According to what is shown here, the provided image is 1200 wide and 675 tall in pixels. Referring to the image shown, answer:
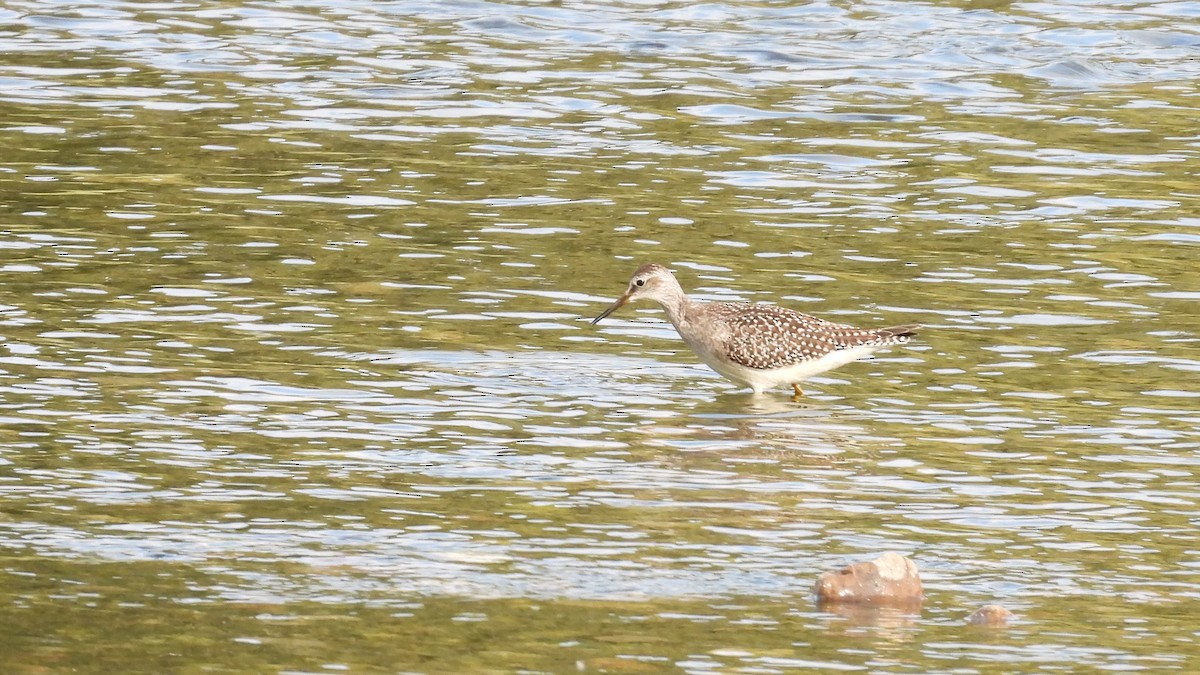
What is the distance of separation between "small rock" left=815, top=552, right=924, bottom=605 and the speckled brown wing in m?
4.85

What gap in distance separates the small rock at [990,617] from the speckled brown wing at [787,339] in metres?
5.14

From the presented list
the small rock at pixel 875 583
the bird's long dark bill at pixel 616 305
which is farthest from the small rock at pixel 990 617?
the bird's long dark bill at pixel 616 305

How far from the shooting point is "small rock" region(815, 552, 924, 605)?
9906 mm

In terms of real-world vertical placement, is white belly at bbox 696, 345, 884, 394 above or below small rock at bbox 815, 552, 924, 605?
below

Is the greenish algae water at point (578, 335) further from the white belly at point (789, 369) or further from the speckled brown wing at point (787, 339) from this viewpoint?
the speckled brown wing at point (787, 339)

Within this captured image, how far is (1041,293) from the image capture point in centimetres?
1706

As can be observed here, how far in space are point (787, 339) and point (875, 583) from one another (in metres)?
5.10

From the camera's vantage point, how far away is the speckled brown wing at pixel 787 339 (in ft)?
48.7

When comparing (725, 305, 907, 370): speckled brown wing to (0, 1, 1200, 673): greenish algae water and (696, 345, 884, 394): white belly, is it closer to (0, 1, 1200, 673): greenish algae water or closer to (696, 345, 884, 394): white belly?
(696, 345, 884, 394): white belly

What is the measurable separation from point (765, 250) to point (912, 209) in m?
1.81

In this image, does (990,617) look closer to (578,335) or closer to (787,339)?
(787,339)

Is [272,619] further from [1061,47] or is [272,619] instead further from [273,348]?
[1061,47]

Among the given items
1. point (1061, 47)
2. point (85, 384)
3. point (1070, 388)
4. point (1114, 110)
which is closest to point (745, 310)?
point (1070, 388)

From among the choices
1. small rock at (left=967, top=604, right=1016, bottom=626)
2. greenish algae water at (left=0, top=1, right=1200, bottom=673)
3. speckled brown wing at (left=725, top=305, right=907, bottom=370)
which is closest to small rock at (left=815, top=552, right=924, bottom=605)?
greenish algae water at (left=0, top=1, right=1200, bottom=673)
